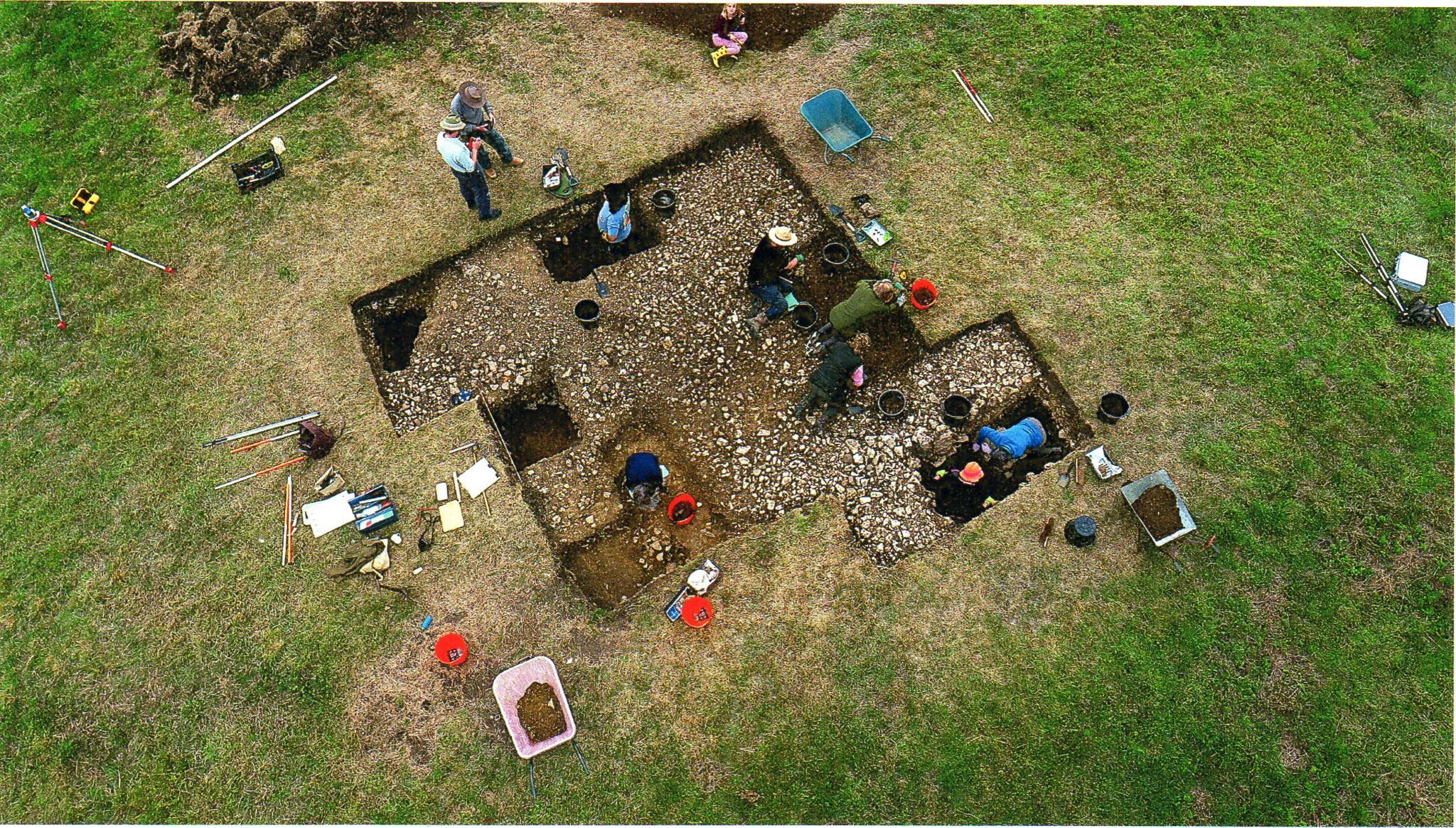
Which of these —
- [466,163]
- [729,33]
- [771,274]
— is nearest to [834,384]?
[771,274]

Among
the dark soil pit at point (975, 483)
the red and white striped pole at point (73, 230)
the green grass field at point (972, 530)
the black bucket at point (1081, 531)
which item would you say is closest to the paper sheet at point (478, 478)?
the green grass field at point (972, 530)

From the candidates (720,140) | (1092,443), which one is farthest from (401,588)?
(1092,443)

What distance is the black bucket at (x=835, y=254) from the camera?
472 inches

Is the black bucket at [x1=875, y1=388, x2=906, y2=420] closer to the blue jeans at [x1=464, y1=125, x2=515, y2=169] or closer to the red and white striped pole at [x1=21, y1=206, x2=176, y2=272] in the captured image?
the blue jeans at [x1=464, y1=125, x2=515, y2=169]

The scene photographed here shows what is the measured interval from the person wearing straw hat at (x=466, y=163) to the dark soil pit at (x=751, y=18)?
15.5ft

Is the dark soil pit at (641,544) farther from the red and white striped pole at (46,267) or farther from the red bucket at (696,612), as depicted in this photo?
the red and white striped pole at (46,267)

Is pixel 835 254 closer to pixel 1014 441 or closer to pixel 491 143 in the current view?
pixel 1014 441

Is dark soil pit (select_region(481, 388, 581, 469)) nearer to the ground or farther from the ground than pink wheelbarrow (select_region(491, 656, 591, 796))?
farther from the ground

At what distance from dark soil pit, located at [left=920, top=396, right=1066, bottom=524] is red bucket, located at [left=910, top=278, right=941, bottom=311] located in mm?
2060

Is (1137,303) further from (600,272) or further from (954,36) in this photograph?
(600,272)

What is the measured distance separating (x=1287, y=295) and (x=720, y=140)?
31.3 feet

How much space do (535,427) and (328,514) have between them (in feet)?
10.1

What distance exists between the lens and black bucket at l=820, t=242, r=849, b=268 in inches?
472

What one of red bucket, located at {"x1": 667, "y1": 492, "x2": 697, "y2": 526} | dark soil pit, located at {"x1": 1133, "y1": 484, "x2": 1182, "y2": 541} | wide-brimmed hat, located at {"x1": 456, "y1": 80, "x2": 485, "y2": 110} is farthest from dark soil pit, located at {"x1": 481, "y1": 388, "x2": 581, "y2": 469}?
dark soil pit, located at {"x1": 1133, "y1": 484, "x2": 1182, "y2": 541}
